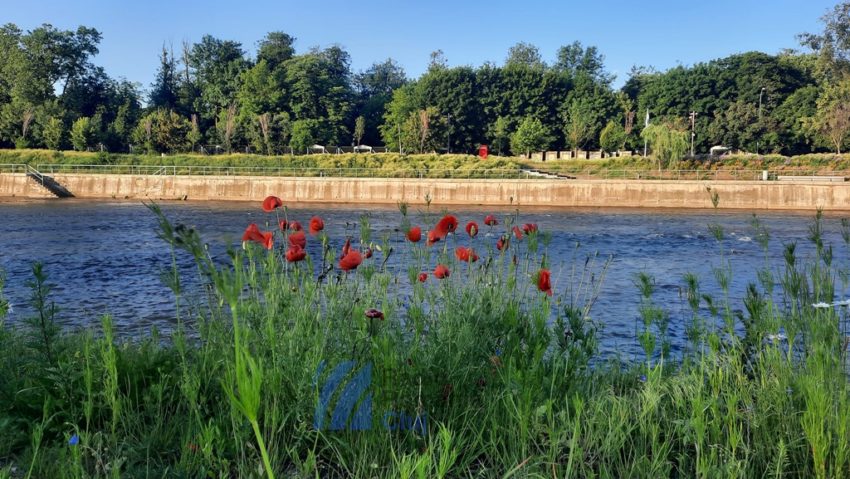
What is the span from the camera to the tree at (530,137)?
67.8 metres

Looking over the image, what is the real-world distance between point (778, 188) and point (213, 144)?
56.0 meters

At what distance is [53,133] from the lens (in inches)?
2478

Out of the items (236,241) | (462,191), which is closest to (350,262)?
(236,241)

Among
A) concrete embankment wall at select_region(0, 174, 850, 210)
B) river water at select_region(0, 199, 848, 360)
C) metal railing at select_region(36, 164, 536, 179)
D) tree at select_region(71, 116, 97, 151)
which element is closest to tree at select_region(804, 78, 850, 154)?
concrete embankment wall at select_region(0, 174, 850, 210)

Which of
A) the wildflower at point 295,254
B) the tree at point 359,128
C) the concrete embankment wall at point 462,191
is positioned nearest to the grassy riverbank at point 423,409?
the wildflower at point 295,254

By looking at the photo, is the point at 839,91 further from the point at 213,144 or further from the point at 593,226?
the point at 213,144

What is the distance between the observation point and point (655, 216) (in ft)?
111

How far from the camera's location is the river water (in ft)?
34.6

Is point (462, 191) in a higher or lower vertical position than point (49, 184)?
lower

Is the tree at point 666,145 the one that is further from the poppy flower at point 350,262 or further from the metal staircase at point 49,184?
the poppy flower at point 350,262

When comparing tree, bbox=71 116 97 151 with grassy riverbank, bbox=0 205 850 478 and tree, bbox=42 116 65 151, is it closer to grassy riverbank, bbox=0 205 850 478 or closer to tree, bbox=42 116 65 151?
tree, bbox=42 116 65 151

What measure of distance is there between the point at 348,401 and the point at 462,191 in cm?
3896
